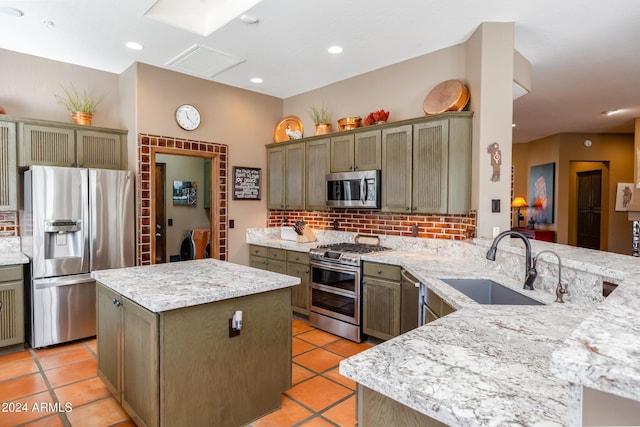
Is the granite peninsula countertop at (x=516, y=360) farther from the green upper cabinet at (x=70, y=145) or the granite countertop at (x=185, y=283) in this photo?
the green upper cabinet at (x=70, y=145)

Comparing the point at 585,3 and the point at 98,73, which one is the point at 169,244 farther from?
the point at 585,3

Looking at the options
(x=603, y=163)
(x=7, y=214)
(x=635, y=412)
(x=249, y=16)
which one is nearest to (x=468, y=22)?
(x=249, y=16)

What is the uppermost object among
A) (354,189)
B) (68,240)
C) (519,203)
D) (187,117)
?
(187,117)

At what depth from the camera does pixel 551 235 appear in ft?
24.8

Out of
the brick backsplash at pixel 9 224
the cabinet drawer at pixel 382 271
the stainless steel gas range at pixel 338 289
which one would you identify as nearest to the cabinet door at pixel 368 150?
the stainless steel gas range at pixel 338 289

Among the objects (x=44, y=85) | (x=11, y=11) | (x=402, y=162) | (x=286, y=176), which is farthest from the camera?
(x=286, y=176)

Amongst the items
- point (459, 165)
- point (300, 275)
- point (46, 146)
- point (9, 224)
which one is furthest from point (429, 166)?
point (9, 224)

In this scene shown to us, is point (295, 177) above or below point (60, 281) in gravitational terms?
above

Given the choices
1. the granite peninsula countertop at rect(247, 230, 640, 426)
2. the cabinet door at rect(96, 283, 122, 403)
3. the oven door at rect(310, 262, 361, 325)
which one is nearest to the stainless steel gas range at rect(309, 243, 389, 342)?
the oven door at rect(310, 262, 361, 325)

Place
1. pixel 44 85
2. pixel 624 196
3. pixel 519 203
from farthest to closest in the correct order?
pixel 519 203, pixel 624 196, pixel 44 85

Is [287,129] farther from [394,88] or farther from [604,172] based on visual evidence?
[604,172]

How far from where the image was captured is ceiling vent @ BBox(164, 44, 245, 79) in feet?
12.2

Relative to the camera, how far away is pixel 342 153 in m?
4.27

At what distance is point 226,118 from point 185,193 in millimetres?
2396
